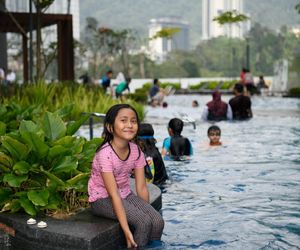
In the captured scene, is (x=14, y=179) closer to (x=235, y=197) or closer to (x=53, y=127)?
(x=53, y=127)

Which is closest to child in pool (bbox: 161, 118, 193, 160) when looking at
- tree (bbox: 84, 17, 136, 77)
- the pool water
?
the pool water

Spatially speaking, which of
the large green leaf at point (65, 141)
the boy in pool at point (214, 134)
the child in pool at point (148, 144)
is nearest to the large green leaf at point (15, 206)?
the large green leaf at point (65, 141)

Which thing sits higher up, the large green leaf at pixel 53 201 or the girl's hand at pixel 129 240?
the large green leaf at pixel 53 201

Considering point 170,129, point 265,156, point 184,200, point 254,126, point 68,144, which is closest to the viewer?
point 68,144

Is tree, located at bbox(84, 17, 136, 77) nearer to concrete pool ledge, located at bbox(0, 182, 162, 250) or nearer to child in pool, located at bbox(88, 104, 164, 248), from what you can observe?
child in pool, located at bbox(88, 104, 164, 248)

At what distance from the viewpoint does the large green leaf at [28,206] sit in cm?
555

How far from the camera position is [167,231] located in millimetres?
6012

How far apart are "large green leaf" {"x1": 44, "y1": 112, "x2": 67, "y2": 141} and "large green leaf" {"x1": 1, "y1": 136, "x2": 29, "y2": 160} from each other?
0.58 metres

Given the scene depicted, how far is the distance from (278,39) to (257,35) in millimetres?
5185

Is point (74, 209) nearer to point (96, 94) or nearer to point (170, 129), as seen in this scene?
point (170, 129)

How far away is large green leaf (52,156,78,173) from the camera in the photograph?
5.97 m

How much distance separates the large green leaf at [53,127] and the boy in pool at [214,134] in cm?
597

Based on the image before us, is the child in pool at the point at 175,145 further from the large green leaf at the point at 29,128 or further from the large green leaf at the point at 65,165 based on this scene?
the large green leaf at the point at 65,165

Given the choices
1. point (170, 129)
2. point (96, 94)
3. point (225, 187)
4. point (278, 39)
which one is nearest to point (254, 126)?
point (96, 94)
